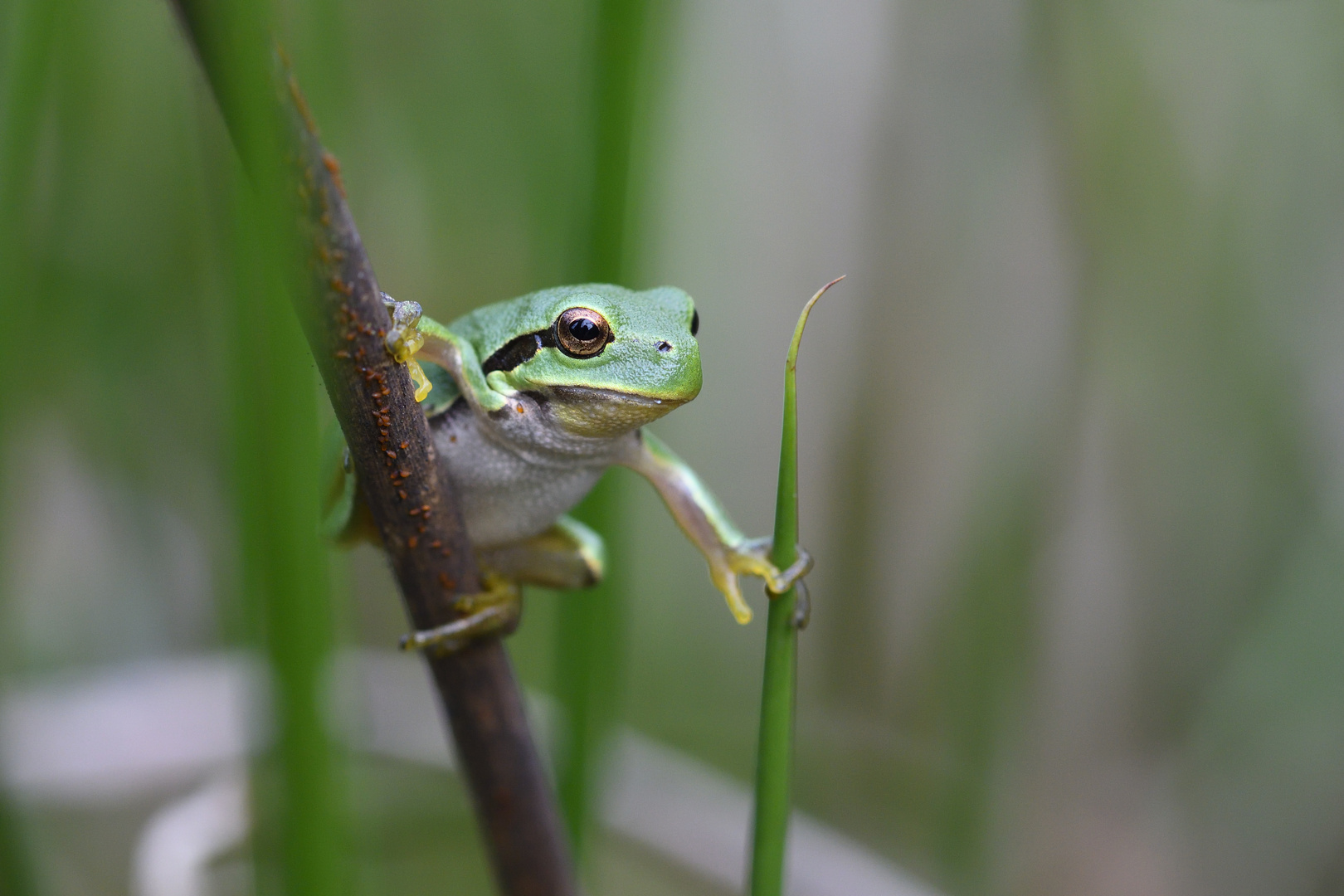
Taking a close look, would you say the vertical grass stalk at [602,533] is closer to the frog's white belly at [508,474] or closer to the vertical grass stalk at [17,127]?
the frog's white belly at [508,474]

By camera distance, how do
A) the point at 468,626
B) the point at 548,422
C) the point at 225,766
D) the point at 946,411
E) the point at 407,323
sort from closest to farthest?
the point at 407,323, the point at 468,626, the point at 548,422, the point at 225,766, the point at 946,411

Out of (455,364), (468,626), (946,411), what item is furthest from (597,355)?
(946,411)

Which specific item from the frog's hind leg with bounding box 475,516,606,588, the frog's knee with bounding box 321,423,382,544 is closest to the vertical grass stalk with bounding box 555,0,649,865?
the frog's hind leg with bounding box 475,516,606,588

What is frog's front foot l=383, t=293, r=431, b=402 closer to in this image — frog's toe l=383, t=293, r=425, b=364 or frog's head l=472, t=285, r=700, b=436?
frog's toe l=383, t=293, r=425, b=364

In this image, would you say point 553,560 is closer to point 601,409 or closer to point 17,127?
point 601,409

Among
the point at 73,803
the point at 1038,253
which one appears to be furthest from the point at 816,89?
the point at 73,803

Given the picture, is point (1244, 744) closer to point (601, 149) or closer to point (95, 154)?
point (601, 149)

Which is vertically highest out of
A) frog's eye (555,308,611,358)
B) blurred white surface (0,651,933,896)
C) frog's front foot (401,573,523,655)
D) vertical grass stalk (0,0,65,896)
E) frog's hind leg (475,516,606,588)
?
vertical grass stalk (0,0,65,896)
